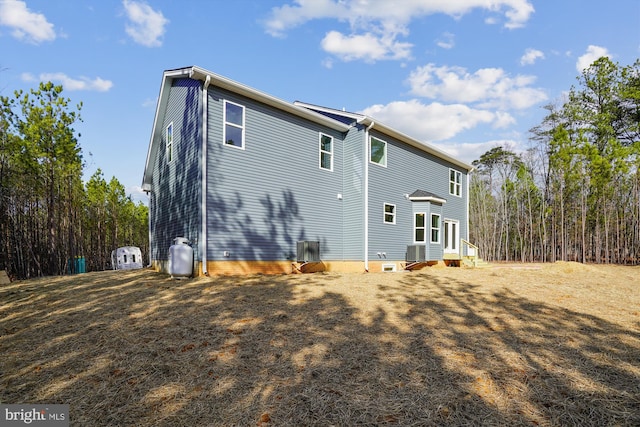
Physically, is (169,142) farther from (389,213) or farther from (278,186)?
(389,213)

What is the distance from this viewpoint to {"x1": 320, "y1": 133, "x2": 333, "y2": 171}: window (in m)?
13.4

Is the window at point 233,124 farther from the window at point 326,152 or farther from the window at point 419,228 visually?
the window at point 419,228

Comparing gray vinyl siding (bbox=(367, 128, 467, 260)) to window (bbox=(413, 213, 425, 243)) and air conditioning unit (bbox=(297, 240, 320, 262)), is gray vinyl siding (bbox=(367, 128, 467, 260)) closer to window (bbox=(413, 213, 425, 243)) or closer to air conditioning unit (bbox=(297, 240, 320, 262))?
window (bbox=(413, 213, 425, 243))

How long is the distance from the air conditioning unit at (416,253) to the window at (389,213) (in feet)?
4.98

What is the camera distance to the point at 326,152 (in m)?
13.5

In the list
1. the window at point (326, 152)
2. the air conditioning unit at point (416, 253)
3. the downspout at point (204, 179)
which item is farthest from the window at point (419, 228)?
the downspout at point (204, 179)

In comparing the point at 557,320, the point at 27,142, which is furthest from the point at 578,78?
the point at 27,142

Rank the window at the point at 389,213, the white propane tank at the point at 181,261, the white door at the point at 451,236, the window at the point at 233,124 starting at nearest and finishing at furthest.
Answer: the white propane tank at the point at 181,261
the window at the point at 233,124
the window at the point at 389,213
the white door at the point at 451,236

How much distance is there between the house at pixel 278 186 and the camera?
10.2 meters

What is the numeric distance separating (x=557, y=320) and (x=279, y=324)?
4547 millimetres

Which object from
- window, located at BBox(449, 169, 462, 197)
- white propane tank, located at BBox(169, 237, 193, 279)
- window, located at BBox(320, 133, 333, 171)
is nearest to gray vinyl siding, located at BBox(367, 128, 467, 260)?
window, located at BBox(449, 169, 462, 197)

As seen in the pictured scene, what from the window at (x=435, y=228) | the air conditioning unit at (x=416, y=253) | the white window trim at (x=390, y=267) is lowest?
the white window trim at (x=390, y=267)

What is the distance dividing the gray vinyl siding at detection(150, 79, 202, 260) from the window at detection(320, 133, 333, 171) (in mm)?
4853

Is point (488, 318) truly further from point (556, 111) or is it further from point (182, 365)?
point (556, 111)
